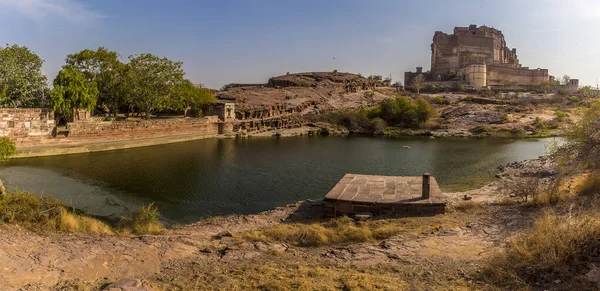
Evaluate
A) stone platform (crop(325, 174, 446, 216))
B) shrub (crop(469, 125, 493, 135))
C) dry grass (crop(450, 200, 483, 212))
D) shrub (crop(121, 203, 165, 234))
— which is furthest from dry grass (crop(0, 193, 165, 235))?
shrub (crop(469, 125, 493, 135))

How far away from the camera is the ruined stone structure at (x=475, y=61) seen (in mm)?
67750

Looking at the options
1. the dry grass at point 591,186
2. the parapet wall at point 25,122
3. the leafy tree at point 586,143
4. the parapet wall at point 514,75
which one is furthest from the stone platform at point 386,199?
the parapet wall at point 514,75

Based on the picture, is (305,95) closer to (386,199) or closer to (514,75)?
(514,75)

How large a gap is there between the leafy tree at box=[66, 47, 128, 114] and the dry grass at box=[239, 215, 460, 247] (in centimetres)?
3084

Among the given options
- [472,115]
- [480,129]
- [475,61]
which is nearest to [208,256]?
[480,129]

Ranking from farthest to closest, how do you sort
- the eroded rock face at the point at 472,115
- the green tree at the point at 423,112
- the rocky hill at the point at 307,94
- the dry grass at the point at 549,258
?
the rocky hill at the point at 307,94
the green tree at the point at 423,112
the eroded rock face at the point at 472,115
the dry grass at the point at 549,258

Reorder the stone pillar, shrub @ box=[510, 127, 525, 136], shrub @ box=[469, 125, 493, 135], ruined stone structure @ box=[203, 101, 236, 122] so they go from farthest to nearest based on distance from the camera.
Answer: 1. ruined stone structure @ box=[203, 101, 236, 122]
2. shrub @ box=[469, 125, 493, 135]
3. shrub @ box=[510, 127, 525, 136]
4. the stone pillar

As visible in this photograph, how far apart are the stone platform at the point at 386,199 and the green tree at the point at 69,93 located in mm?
24503

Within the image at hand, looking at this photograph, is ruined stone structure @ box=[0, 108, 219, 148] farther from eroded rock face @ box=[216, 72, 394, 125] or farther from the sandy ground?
the sandy ground

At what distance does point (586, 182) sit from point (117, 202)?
1702cm

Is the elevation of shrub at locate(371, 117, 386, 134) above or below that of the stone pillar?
above

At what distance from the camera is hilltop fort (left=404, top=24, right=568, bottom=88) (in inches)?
2667

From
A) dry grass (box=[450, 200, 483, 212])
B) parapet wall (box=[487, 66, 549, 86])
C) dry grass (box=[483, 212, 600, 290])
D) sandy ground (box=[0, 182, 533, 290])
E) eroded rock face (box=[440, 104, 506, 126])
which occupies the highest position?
parapet wall (box=[487, 66, 549, 86])

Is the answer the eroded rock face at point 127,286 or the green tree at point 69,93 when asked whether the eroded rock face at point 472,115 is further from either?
the eroded rock face at point 127,286
